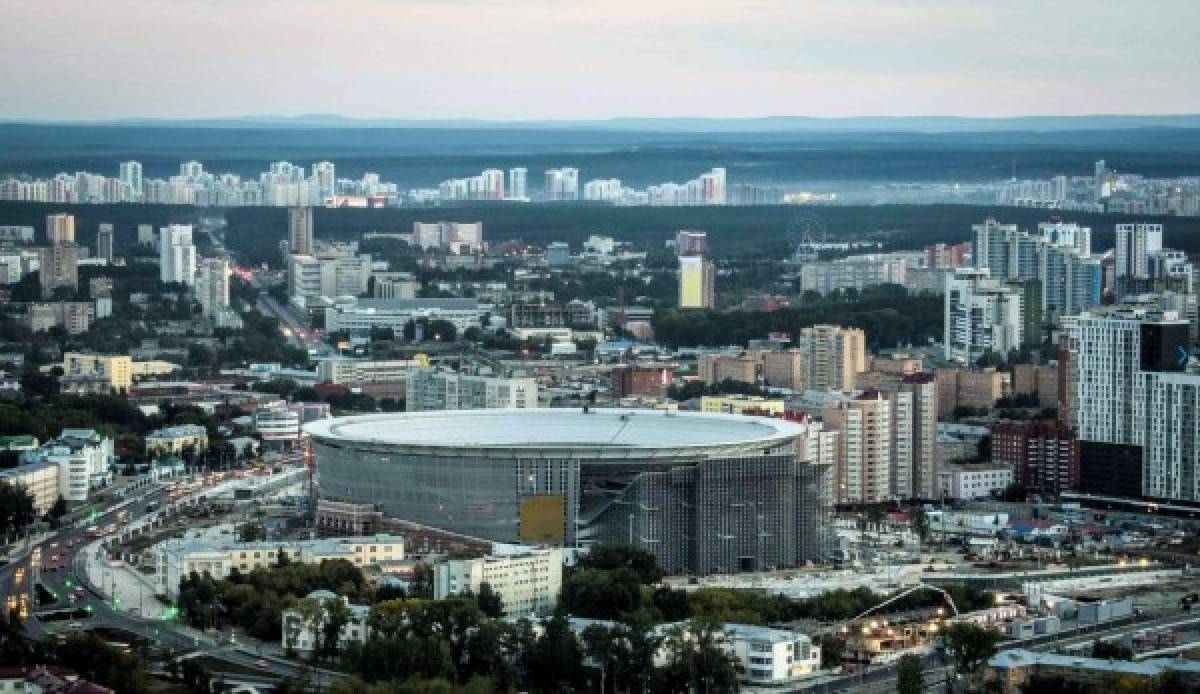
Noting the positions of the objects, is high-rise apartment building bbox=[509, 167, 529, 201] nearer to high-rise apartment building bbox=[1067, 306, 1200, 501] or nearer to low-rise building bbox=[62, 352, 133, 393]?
low-rise building bbox=[62, 352, 133, 393]

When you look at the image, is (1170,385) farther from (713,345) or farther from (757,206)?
(757,206)

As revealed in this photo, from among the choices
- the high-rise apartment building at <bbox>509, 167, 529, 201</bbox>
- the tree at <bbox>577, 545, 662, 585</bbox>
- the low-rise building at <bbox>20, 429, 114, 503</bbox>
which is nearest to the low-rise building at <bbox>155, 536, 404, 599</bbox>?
the tree at <bbox>577, 545, 662, 585</bbox>

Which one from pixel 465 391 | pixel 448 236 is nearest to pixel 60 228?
pixel 448 236

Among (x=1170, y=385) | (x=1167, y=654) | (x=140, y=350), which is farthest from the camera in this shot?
(x=140, y=350)

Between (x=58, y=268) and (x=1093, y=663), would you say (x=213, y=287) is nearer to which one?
(x=58, y=268)

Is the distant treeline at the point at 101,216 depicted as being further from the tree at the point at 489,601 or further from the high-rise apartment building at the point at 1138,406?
the tree at the point at 489,601

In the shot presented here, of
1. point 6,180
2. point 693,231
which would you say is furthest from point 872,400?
point 6,180

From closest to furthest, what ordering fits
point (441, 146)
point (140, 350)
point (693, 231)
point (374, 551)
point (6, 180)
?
point (374, 551) < point (140, 350) < point (693, 231) < point (6, 180) < point (441, 146)
